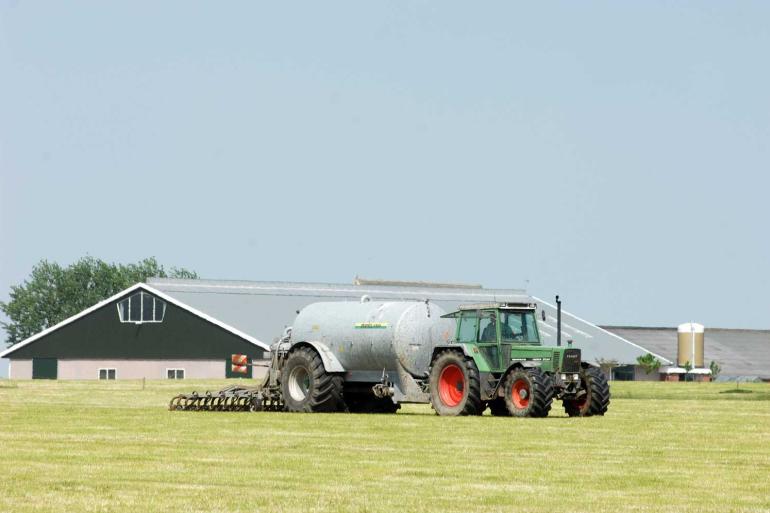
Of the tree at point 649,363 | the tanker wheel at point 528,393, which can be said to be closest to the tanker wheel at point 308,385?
the tanker wheel at point 528,393

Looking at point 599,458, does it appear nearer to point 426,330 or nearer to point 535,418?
point 535,418

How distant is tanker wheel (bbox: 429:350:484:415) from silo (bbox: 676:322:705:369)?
7564cm

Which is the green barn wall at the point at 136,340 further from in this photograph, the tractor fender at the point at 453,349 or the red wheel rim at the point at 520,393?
the red wheel rim at the point at 520,393

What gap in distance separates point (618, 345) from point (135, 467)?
90358 mm

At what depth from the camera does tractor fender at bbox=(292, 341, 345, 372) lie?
37719mm

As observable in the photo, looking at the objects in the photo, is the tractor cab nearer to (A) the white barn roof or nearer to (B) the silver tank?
(B) the silver tank

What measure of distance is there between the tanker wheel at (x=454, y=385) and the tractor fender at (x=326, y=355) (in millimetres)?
3025

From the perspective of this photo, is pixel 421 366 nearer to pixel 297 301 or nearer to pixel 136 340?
pixel 136 340

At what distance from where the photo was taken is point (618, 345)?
108750 millimetres

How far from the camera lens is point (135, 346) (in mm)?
95312

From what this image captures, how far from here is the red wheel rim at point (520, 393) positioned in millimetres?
34000

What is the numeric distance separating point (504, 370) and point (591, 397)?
79.5 inches

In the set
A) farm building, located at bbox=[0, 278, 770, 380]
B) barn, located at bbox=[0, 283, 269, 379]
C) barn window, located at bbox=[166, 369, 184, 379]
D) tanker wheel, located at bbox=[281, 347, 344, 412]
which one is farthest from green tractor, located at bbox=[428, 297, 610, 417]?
barn window, located at bbox=[166, 369, 184, 379]

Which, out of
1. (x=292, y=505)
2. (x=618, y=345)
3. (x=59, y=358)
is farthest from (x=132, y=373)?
(x=292, y=505)
